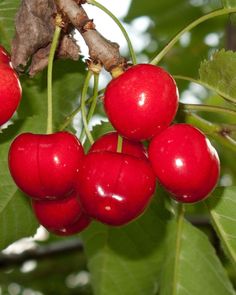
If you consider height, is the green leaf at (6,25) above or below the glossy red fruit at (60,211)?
above

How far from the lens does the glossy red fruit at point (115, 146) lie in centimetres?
173

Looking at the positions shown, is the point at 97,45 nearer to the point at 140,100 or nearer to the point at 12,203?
the point at 140,100

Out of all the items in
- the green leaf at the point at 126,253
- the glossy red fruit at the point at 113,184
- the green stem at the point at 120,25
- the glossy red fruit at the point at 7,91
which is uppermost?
the green stem at the point at 120,25

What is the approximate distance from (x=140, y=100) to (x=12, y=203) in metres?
0.87

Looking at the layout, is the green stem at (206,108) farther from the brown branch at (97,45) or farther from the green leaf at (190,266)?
the green leaf at (190,266)

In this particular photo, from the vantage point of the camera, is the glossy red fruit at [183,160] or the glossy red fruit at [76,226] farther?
the glossy red fruit at [76,226]

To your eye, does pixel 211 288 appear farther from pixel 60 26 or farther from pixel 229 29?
pixel 229 29

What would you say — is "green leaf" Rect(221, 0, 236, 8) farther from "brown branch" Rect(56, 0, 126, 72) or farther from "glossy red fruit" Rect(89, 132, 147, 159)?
"glossy red fruit" Rect(89, 132, 147, 159)

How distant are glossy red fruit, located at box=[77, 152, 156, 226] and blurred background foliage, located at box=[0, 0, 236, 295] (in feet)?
7.66

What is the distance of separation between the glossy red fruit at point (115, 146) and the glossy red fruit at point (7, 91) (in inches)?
9.9

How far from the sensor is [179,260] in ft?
8.47

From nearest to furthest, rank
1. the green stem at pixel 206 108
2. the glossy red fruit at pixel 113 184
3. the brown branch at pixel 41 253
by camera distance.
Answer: the glossy red fruit at pixel 113 184
the green stem at pixel 206 108
the brown branch at pixel 41 253

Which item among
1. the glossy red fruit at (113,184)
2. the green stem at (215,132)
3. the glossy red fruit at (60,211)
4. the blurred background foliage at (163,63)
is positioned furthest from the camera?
the blurred background foliage at (163,63)

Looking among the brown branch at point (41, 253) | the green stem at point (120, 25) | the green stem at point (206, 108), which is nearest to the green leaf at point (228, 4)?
the green stem at point (206, 108)
